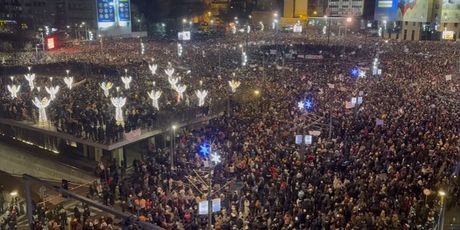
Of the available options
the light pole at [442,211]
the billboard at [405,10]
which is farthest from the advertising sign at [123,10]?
the light pole at [442,211]

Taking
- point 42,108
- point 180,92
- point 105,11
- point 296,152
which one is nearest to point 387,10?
point 105,11

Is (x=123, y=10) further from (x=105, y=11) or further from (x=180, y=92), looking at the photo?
(x=180, y=92)

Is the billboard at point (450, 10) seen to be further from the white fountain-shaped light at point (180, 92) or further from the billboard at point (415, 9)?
the white fountain-shaped light at point (180, 92)

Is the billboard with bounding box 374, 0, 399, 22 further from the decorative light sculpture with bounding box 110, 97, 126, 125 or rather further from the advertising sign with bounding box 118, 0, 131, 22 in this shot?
the decorative light sculpture with bounding box 110, 97, 126, 125

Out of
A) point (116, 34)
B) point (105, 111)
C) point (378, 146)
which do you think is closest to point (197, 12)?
point (116, 34)

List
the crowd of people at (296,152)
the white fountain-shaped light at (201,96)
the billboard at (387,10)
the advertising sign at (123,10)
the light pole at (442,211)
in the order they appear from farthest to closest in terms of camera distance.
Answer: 1. the advertising sign at (123,10)
2. the billboard at (387,10)
3. the white fountain-shaped light at (201,96)
4. the crowd of people at (296,152)
5. the light pole at (442,211)

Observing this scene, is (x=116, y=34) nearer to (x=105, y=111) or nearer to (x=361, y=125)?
(x=105, y=111)

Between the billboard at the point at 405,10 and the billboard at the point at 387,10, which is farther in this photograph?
the billboard at the point at 387,10
